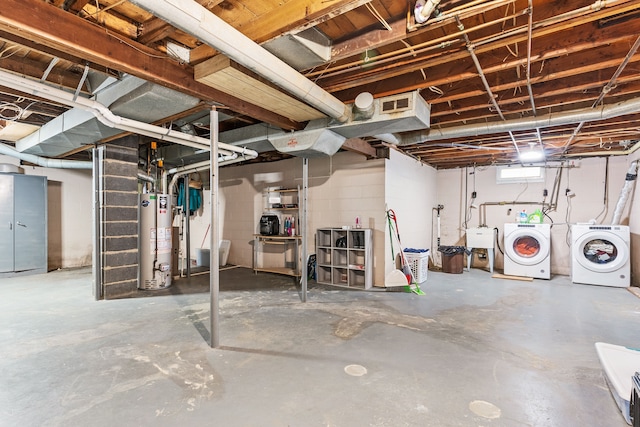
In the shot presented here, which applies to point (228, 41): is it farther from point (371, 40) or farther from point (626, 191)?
point (626, 191)

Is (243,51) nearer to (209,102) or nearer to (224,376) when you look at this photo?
(209,102)

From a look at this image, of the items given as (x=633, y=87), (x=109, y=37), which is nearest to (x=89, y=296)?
(x=109, y=37)

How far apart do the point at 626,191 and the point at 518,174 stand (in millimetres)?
1686

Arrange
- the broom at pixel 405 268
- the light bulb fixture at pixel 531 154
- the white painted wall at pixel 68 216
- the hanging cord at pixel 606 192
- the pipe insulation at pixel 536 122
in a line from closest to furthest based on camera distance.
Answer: the pipe insulation at pixel 536 122 < the broom at pixel 405 268 < the light bulb fixture at pixel 531 154 < the hanging cord at pixel 606 192 < the white painted wall at pixel 68 216

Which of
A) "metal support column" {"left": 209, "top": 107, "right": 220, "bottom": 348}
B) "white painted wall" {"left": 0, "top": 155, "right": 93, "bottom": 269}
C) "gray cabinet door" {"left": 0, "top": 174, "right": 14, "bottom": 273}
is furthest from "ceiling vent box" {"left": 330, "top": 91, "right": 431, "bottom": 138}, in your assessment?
"white painted wall" {"left": 0, "top": 155, "right": 93, "bottom": 269}

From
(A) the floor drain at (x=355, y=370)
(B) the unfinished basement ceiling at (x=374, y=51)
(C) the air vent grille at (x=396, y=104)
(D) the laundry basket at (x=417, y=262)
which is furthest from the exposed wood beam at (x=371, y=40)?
(D) the laundry basket at (x=417, y=262)

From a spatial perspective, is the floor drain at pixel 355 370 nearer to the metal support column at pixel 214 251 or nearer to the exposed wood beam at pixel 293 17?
the metal support column at pixel 214 251

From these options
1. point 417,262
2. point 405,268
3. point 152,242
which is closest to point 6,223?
point 152,242

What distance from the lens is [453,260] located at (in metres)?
6.18

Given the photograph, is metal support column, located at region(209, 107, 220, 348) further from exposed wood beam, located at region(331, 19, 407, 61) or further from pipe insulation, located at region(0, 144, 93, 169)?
pipe insulation, located at region(0, 144, 93, 169)

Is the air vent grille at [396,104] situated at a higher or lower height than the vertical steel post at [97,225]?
higher

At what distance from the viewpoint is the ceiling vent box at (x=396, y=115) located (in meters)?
2.98

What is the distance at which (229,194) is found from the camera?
7.08 m

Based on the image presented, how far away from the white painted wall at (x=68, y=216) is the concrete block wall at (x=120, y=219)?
3304 millimetres
